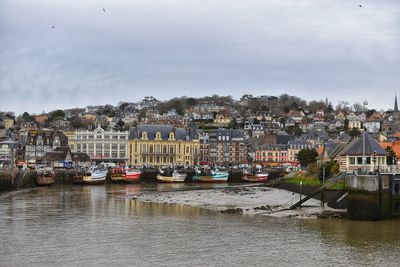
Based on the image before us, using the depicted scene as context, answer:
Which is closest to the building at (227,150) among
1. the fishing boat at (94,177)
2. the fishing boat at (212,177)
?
the fishing boat at (212,177)

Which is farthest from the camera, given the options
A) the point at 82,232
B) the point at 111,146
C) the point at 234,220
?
the point at 111,146

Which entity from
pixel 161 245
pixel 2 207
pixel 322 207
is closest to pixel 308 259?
pixel 161 245

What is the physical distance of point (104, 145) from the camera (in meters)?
145

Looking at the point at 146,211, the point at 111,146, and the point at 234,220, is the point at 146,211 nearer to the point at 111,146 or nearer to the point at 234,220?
the point at 234,220

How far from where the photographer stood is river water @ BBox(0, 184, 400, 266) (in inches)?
1098

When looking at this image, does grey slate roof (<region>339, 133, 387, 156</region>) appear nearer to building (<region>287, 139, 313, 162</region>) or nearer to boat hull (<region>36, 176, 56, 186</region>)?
boat hull (<region>36, 176, 56, 186</region>)

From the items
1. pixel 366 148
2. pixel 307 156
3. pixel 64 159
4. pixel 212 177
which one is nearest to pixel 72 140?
pixel 64 159

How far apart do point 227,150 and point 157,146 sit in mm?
29243

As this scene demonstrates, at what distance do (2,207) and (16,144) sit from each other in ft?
337

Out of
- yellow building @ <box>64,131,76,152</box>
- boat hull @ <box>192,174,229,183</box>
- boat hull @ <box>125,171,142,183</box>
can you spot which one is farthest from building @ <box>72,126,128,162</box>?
boat hull @ <box>125,171,142,183</box>

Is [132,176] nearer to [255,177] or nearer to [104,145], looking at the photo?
[255,177]

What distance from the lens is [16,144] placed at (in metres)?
150

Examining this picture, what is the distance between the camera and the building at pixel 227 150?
16538cm

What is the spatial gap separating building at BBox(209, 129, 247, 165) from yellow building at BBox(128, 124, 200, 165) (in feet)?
64.9
